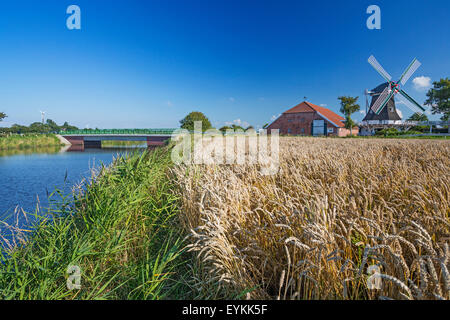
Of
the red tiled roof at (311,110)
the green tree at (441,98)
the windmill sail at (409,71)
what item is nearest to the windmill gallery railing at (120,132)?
the red tiled roof at (311,110)

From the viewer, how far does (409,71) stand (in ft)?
153

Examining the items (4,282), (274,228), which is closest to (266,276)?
A: (274,228)

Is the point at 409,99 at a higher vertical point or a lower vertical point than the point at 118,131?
higher

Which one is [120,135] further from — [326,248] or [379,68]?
[379,68]

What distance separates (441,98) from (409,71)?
2293 cm

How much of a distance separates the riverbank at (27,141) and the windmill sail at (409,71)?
74.3 meters

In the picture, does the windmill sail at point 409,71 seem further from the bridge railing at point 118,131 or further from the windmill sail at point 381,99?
the bridge railing at point 118,131

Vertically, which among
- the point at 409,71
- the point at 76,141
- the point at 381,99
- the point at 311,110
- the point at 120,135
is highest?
the point at 409,71

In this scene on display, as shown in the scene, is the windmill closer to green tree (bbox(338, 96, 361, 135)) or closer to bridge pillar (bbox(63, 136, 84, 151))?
green tree (bbox(338, 96, 361, 135))

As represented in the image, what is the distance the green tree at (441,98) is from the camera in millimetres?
57188

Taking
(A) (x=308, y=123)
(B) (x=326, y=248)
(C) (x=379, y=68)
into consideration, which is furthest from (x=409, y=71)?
(B) (x=326, y=248)

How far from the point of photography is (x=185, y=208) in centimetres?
381
